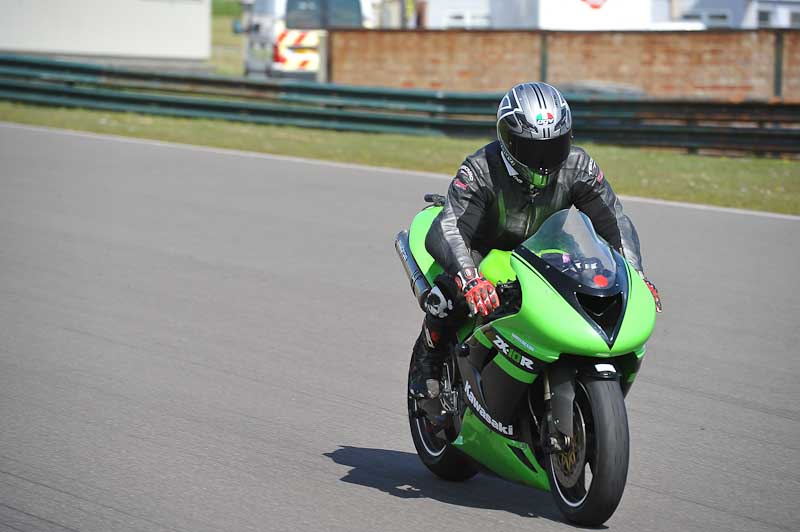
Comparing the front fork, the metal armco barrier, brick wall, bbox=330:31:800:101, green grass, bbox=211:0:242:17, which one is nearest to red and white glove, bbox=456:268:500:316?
the front fork

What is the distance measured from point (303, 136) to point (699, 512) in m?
15.7

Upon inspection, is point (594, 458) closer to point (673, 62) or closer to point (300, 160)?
point (300, 160)

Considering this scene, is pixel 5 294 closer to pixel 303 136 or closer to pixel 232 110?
pixel 303 136

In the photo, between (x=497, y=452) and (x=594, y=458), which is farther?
(x=497, y=452)

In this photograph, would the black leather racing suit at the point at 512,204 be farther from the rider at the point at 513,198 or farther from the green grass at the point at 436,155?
the green grass at the point at 436,155

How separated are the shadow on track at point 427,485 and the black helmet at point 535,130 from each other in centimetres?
137

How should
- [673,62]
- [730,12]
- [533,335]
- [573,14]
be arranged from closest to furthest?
[533,335]
[673,62]
[573,14]
[730,12]

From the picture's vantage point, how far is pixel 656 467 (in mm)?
5586

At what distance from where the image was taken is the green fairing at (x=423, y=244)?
17.8 feet

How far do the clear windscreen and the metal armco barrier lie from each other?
533 inches

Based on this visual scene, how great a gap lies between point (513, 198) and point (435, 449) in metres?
1.23

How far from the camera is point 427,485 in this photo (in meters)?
5.32

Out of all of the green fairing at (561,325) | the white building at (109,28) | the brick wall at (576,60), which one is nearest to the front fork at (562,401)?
the green fairing at (561,325)

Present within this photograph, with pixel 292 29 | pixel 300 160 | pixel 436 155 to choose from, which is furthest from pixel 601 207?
pixel 292 29
